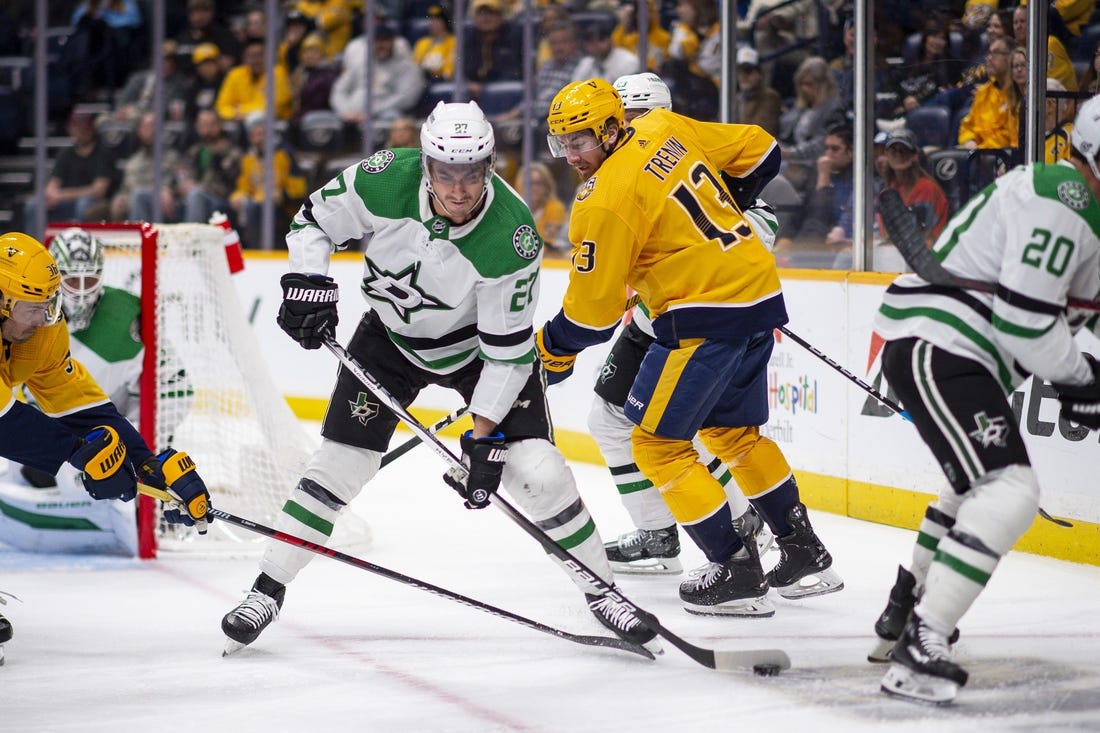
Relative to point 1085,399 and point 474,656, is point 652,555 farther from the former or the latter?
point 1085,399

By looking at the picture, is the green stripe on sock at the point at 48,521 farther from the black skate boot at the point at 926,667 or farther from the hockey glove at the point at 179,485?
the black skate boot at the point at 926,667

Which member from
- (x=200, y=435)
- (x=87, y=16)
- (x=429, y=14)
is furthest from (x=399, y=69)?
(x=200, y=435)

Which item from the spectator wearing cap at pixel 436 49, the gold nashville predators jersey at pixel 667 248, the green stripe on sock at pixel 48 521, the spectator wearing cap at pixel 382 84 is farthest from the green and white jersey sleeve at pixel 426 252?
the spectator wearing cap at pixel 382 84

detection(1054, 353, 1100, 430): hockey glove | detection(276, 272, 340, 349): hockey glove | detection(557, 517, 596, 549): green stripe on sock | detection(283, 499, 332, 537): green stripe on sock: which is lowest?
detection(557, 517, 596, 549): green stripe on sock

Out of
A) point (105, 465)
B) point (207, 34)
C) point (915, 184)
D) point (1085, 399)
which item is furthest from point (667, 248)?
point (207, 34)

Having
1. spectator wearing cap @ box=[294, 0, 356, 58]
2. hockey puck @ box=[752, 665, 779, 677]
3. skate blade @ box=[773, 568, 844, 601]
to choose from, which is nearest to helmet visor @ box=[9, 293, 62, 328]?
hockey puck @ box=[752, 665, 779, 677]

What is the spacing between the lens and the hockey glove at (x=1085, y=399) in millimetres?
2740

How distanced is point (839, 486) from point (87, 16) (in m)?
7.27

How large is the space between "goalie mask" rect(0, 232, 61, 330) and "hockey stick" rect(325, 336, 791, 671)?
2.06 feet

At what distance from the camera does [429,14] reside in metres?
8.16

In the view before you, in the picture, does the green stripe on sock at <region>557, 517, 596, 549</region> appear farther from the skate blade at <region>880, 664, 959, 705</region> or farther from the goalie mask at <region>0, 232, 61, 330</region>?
the goalie mask at <region>0, 232, 61, 330</region>

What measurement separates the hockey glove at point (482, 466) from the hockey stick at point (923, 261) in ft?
3.10

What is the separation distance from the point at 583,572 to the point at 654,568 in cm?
99

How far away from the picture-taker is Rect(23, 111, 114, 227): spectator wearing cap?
29.1 ft
